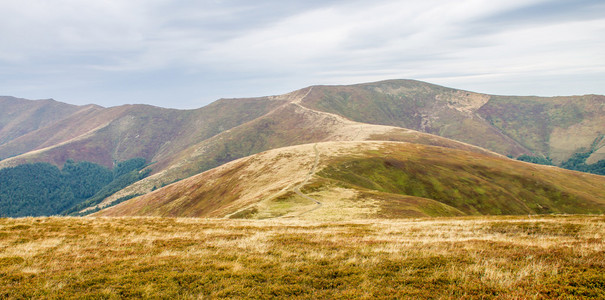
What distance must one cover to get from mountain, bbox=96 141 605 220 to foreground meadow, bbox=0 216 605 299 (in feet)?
111

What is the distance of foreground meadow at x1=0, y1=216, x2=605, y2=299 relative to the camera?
11.8 m

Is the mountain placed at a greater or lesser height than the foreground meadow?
lesser

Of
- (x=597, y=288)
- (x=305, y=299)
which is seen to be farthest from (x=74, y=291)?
(x=597, y=288)

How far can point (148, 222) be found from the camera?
29266 millimetres

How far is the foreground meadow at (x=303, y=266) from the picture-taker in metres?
11.8

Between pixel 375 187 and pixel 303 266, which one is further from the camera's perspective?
pixel 375 187

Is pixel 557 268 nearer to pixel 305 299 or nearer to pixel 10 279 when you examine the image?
pixel 305 299

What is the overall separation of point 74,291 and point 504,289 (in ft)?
58.4

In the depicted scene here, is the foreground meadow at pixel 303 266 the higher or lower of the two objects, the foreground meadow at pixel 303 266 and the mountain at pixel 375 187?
the higher

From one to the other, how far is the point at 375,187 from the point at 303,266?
266 ft

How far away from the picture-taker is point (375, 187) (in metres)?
91.7

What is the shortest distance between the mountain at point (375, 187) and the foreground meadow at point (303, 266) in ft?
111

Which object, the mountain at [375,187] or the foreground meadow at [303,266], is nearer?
the foreground meadow at [303,266]

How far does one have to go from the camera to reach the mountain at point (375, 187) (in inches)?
2518
